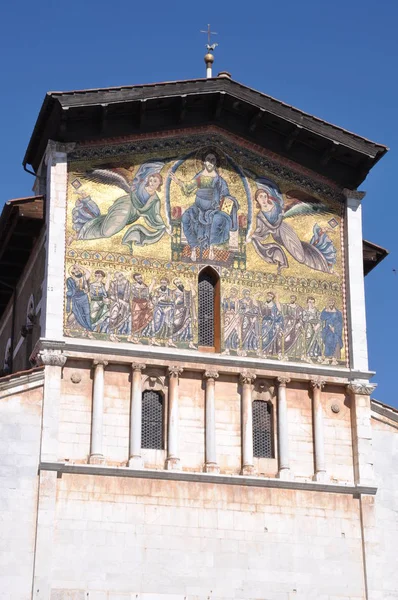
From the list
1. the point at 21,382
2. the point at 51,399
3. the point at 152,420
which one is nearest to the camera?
the point at 21,382

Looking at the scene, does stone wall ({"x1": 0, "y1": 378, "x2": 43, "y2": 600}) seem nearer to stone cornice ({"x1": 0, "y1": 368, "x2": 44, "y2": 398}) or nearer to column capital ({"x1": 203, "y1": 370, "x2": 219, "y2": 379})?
stone cornice ({"x1": 0, "y1": 368, "x2": 44, "y2": 398})

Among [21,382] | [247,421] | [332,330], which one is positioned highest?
[332,330]

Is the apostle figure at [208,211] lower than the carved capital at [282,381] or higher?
higher

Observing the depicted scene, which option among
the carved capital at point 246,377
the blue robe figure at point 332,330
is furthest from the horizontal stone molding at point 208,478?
the blue robe figure at point 332,330

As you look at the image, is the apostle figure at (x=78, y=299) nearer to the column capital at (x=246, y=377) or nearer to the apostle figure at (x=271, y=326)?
the column capital at (x=246, y=377)

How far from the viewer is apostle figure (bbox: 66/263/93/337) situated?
85.1 ft

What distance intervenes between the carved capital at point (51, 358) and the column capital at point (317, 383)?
5089 millimetres

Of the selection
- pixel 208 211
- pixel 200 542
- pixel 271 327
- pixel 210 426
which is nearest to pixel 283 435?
pixel 210 426

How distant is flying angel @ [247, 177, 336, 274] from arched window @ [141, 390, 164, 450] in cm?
395

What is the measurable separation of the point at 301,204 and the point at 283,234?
0.92 meters

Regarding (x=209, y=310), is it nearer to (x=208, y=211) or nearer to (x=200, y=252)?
(x=200, y=252)

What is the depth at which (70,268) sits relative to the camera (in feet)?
86.3

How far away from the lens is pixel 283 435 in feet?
86.7

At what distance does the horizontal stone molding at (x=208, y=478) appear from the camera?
81.3 ft
